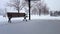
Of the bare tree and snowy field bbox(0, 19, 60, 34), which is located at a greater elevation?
the bare tree

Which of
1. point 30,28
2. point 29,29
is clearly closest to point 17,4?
point 30,28

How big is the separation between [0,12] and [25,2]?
1635 mm

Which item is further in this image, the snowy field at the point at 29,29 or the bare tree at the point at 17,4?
the bare tree at the point at 17,4

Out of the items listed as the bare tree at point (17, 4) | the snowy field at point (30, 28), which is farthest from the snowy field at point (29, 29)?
the bare tree at point (17, 4)

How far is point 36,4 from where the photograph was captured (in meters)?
6.91

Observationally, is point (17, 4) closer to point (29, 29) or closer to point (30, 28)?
point (30, 28)

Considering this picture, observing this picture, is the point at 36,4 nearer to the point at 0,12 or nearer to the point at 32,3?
the point at 32,3

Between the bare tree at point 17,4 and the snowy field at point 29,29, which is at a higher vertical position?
the bare tree at point 17,4

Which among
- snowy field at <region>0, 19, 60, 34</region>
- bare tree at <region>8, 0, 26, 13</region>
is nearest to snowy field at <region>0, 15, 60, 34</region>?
snowy field at <region>0, 19, 60, 34</region>

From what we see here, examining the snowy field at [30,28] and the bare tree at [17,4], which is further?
the bare tree at [17,4]

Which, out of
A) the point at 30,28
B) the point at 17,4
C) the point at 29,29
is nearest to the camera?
the point at 29,29

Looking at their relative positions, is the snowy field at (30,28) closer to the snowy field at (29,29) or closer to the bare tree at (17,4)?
the snowy field at (29,29)

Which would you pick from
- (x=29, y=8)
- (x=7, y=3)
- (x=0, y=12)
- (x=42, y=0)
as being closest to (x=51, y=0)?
(x=42, y=0)

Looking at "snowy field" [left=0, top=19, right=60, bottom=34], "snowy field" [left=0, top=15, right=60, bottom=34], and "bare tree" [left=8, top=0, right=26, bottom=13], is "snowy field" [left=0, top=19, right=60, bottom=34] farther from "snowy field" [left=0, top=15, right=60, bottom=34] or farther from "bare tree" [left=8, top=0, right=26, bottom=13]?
"bare tree" [left=8, top=0, right=26, bottom=13]
